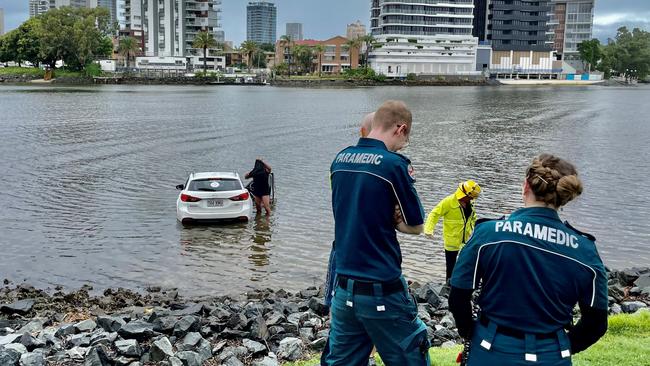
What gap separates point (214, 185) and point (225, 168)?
12.0 meters

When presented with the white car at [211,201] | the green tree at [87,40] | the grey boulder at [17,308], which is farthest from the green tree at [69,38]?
the grey boulder at [17,308]

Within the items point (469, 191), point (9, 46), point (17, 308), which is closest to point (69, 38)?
point (9, 46)

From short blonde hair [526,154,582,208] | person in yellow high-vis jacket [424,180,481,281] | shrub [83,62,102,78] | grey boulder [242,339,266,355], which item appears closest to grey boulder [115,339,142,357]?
grey boulder [242,339,266,355]

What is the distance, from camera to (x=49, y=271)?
1355 cm

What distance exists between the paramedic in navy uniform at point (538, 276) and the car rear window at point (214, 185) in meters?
14.4

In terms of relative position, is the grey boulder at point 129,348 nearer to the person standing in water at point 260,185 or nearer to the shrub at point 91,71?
the person standing in water at point 260,185

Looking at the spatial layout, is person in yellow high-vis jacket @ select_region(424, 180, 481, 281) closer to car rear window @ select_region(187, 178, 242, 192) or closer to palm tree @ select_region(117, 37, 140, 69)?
car rear window @ select_region(187, 178, 242, 192)

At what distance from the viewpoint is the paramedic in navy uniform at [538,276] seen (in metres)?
3.56

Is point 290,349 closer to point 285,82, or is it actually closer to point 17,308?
point 17,308

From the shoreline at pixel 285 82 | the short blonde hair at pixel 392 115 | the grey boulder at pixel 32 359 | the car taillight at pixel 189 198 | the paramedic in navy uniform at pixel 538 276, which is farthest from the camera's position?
the shoreline at pixel 285 82

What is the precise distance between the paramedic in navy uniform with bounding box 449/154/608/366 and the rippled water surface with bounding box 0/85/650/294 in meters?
9.21

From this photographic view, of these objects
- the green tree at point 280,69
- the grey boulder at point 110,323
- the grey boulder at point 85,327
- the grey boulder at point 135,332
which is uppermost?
the green tree at point 280,69

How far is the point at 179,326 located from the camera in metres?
8.43

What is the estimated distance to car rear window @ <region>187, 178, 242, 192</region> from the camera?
17.6 m
